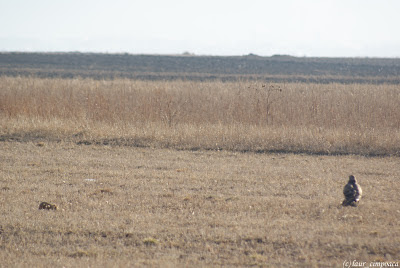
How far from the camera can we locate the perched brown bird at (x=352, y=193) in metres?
5.70

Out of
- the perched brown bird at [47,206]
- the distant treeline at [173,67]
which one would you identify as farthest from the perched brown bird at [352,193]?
the distant treeline at [173,67]

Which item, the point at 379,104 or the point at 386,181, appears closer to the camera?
the point at 386,181

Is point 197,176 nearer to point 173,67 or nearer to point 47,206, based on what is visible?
point 47,206

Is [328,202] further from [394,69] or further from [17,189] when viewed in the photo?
[394,69]

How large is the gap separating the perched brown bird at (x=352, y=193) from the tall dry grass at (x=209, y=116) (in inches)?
155

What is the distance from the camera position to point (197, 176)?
7.45 m

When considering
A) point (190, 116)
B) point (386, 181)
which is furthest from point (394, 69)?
point (386, 181)

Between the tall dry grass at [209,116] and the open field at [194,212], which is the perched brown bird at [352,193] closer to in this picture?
the open field at [194,212]

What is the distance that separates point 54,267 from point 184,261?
119cm

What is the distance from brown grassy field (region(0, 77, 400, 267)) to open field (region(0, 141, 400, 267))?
21 millimetres

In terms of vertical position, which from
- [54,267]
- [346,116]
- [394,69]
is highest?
[394,69]

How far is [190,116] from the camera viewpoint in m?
13.2

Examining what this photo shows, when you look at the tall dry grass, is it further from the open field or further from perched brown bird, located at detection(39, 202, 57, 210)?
perched brown bird, located at detection(39, 202, 57, 210)

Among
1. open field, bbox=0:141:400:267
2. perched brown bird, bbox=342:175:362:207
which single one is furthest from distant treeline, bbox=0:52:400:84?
perched brown bird, bbox=342:175:362:207
